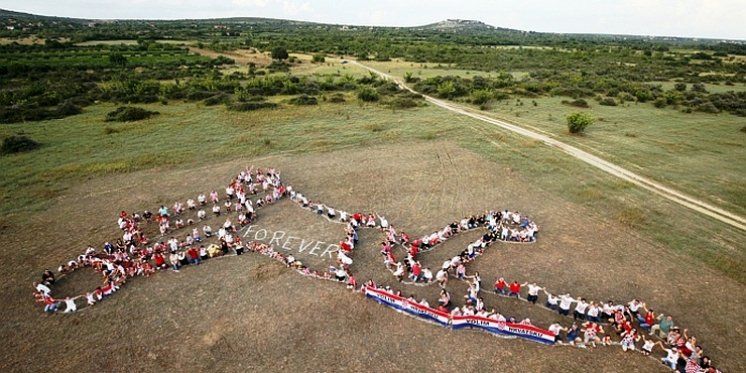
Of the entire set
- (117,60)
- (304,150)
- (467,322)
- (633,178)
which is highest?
(117,60)

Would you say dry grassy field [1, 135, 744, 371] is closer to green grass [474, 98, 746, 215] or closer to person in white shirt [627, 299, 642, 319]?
person in white shirt [627, 299, 642, 319]

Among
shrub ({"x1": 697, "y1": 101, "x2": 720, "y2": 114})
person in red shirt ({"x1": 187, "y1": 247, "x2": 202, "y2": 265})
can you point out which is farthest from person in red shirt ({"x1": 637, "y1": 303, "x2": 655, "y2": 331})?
shrub ({"x1": 697, "y1": 101, "x2": 720, "y2": 114})

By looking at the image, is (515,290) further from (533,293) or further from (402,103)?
(402,103)

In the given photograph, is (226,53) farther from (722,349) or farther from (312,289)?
(722,349)

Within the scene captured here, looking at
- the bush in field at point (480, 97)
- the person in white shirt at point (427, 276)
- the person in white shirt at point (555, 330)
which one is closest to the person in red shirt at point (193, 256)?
the person in white shirt at point (427, 276)

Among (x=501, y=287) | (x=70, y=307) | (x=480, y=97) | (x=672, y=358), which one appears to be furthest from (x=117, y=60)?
(x=672, y=358)
